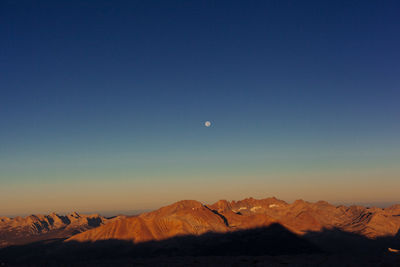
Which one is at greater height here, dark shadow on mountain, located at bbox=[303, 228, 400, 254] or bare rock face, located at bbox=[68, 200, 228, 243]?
bare rock face, located at bbox=[68, 200, 228, 243]

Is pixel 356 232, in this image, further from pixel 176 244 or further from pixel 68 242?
pixel 68 242

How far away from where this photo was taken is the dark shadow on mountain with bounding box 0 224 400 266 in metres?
100

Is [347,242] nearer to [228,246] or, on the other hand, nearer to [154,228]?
[228,246]

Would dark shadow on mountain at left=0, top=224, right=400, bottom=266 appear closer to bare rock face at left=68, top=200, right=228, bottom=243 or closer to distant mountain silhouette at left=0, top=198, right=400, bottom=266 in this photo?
distant mountain silhouette at left=0, top=198, right=400, bottom=266

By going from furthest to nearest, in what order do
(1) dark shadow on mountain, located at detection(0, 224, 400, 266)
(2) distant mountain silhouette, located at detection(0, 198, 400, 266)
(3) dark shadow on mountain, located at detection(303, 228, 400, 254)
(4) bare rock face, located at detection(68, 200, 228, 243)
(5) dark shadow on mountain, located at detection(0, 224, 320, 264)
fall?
(4) bare rock face, located at detection(68, 200, 228, 243) → (3) dark shadow on mountain, located at detection(303, 228, 400, 254) → (2) distant mountain silhouette, located at detection(0, 198, 400, 266) → (5) dark shadow on mountain, located at detection(0, 224, 320, 264) → (1) dark shadow on mountain, located at detection(0, 224, 400, 266)

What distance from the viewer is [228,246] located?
110m

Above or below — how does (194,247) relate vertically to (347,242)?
above

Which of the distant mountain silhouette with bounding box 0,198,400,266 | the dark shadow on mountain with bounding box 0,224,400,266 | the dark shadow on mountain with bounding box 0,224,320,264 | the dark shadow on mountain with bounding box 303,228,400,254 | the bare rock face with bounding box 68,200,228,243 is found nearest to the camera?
the dark shadow on mountain with bounding box 0,224,400,266

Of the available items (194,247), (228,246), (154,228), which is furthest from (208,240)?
(154,228)

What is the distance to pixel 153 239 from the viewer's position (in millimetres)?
116375

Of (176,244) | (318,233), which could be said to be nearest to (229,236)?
(176,244)

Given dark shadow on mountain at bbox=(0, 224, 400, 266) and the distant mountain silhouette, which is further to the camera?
the distant mountain silhouette

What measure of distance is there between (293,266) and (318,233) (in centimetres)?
9957

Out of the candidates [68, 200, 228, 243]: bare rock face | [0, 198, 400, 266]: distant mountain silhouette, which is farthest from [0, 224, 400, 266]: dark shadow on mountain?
[68, 200, 228, 243]: bare rock face
